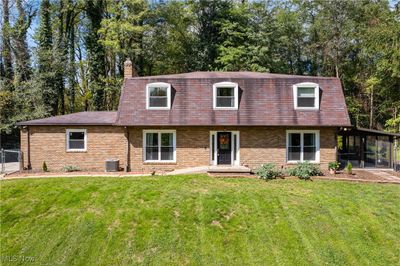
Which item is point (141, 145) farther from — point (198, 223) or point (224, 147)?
point (198, 223)

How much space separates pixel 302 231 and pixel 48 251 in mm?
8379

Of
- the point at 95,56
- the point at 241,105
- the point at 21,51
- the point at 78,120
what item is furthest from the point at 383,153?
the point at 21,51

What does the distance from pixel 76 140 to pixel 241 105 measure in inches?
401

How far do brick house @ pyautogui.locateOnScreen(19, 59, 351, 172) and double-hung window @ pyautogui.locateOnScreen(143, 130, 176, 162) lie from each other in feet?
0.19

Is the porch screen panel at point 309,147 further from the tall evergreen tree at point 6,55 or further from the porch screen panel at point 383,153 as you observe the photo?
the tall evergreen tree at point 6,55

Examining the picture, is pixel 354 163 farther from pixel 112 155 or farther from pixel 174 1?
pixel 174 1

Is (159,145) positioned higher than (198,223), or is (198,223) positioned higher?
(159,145)

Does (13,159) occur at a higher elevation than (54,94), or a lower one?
lower

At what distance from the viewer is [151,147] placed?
17625 millimetres

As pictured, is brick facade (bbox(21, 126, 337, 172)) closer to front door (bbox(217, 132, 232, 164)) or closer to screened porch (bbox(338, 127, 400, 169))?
front door (bbox(217, 132, 232, 164))

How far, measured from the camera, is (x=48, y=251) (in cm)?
935

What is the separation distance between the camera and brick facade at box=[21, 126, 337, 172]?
17.3 metres

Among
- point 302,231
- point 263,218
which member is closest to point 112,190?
point 263,218

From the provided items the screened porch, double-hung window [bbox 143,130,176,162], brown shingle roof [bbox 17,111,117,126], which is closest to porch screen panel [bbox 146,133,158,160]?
double-hung window [bbox 143,130,176,162]
